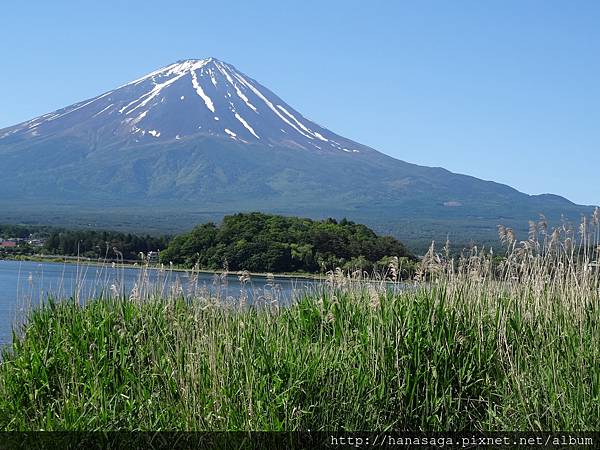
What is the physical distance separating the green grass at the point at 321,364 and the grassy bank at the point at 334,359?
0.04ft

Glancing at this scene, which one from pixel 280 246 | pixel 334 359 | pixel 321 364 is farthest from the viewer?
pixel 280 246

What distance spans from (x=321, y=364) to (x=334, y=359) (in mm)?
155

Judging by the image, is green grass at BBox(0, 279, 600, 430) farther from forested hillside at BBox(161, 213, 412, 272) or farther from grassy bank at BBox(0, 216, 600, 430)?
forested hillside at BBox(161, 213, 412, 272)

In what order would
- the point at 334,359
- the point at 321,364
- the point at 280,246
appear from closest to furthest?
the point at 321,364, the point at 334,359, the point at 280,246

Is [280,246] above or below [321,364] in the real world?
above

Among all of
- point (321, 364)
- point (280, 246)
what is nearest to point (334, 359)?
point (321, 364)

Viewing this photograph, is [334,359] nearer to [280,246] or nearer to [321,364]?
[321,364]

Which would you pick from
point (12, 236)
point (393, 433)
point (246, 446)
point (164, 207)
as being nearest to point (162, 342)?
point (246, 446)

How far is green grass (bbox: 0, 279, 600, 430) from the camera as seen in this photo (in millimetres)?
6543

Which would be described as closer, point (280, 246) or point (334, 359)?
point (334, 359)

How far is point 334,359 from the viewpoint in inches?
269

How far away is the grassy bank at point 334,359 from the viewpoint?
258 inches

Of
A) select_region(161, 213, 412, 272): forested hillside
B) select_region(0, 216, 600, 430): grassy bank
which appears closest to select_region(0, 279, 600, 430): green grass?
select_region(0, 216, 600, 430): grassy bank

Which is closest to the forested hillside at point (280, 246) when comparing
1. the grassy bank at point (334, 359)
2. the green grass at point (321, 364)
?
the grassy bank at point (334, 359)
